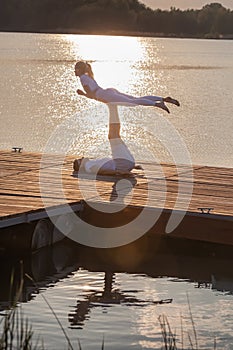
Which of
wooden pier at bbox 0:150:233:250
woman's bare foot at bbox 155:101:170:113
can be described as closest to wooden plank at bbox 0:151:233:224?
wooden pier at bbox 0:150:233:250

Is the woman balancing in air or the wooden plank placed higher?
the woman balancing in air

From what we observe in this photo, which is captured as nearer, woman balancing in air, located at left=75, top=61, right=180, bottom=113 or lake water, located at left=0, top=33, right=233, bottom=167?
woman balancing in air, located at left=75, top=61, right=180, bottom=113

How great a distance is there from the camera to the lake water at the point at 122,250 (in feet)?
23.3

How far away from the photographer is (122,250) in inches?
361

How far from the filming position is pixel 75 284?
8.16 m

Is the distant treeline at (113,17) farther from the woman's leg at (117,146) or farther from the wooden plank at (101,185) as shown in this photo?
the woman's leg at (117,146)

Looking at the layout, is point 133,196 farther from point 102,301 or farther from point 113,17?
point 113,17

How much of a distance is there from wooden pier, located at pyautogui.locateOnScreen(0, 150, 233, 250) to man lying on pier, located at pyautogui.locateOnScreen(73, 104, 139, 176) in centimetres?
11

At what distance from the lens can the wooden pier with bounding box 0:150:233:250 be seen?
8.59 metres

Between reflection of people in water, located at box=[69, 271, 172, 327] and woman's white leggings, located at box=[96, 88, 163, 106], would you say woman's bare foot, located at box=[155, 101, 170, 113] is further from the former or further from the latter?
reflection of people in water, located at box=[69, 271, 172, 327]

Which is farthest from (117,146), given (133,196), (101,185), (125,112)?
(125,112)

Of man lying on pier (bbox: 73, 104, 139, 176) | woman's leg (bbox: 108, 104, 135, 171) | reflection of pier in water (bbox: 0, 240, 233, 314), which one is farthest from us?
man lying on pier (bbox: 73, 104, 139, 176)

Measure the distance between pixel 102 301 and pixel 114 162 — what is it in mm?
2665

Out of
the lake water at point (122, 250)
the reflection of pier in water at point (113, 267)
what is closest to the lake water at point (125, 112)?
the lake water at point (122, 250)
